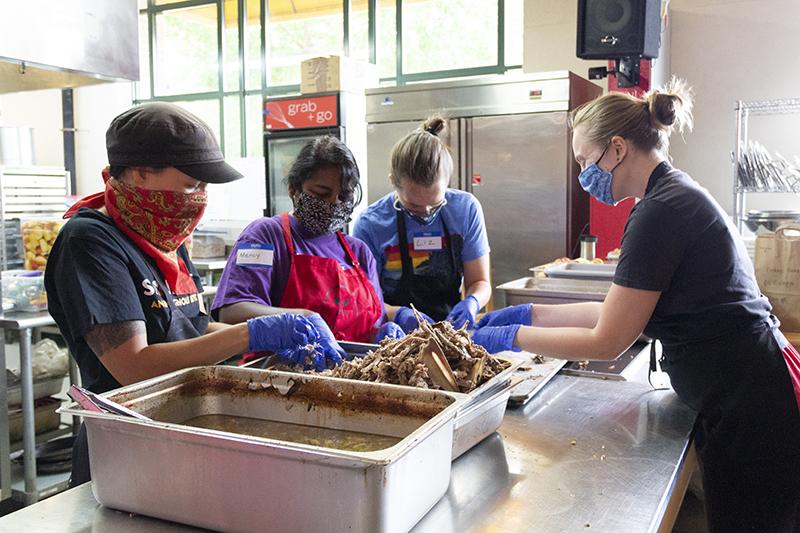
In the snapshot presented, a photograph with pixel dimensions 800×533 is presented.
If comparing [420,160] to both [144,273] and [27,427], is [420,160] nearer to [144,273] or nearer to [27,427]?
[144,273]

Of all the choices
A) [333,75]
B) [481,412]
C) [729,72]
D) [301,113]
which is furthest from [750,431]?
[301,113]

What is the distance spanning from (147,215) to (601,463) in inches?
46.1

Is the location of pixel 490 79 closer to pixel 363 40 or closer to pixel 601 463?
pixel 363 40

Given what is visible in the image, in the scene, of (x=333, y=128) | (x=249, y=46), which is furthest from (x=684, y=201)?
(x=249, y=46)

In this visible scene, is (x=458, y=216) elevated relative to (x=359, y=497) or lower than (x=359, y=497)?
elevated

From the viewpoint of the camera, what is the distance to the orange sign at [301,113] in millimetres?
6148

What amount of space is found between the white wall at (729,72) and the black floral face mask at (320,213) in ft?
13.0

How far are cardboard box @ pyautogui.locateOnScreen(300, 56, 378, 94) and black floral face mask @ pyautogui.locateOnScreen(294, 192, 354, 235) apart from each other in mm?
4190

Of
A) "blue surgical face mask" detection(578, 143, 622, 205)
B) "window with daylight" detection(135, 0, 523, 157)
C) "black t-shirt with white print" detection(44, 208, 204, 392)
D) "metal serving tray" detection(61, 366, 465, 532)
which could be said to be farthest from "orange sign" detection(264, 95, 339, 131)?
"metal serving tray" detection(61, 366, 465, 532)

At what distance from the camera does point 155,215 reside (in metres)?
1.64

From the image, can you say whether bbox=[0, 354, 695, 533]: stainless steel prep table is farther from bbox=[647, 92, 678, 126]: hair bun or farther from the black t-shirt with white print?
bbox=[647, 92, 678, 126]: hair bun

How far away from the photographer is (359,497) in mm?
937

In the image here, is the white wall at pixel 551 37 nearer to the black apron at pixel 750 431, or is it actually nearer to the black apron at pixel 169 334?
the black apron at pixel 750 431

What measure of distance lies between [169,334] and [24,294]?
2303 millimetres
